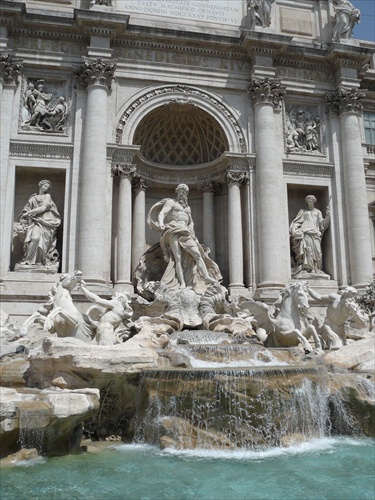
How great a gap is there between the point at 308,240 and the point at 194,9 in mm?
9626

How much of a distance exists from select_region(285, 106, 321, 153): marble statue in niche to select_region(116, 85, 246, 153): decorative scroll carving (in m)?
1.91

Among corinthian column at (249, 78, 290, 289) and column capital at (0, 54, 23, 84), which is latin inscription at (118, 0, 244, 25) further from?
column capital at (0, 54, 23, 84)

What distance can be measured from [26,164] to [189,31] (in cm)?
733

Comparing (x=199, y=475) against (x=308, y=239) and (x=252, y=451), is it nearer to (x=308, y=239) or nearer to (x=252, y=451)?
(x=252, y=451)

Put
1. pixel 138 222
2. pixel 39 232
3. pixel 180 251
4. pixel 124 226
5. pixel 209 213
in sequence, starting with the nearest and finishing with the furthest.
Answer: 1. pixel 39 232
2. pixel 180 251
3. pixel 124 226
4. pixel 138 222
5. pixel 209 213

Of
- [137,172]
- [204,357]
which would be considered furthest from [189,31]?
[204,357]

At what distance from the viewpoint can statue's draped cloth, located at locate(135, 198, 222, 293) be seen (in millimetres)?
15953

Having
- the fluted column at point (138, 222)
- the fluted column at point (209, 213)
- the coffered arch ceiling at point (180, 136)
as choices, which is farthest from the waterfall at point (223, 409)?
the coffered arch ceiling at point (180, 136)

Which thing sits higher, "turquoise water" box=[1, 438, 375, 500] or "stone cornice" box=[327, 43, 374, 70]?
"stone cornice" box=[327, 43, 374, 70]

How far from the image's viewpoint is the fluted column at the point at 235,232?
55.7ft

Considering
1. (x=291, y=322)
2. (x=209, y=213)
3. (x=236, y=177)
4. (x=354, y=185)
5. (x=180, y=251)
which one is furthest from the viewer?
(x=209, y=213)

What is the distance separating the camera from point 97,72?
1672 cm

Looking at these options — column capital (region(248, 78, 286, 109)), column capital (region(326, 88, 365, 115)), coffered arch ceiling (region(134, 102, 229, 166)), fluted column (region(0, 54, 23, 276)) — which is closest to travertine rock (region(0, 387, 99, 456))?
fluted column (region(0, 54, 23, 276))

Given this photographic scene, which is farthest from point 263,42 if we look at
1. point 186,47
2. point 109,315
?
point 109,315
